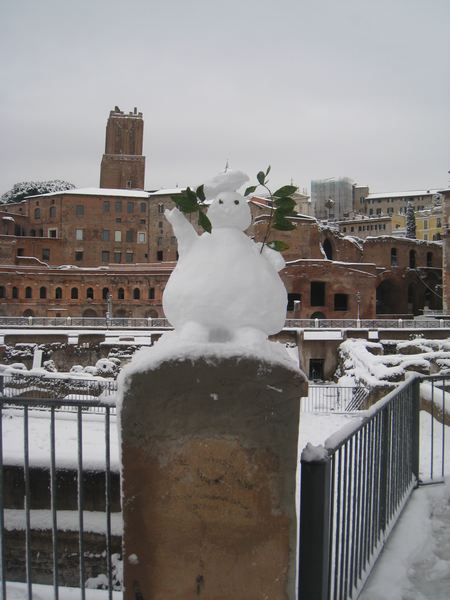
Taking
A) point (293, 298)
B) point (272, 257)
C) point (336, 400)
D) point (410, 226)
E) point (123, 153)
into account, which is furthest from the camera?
point (123, 153)

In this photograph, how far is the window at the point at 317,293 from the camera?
42156 mm

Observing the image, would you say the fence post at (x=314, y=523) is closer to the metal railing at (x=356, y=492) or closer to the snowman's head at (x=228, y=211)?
the metal railing at (x=356, y=492)

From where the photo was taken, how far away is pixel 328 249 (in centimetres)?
5403

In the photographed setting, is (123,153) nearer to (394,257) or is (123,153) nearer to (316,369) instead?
(394,257)

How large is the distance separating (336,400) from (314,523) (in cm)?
1628

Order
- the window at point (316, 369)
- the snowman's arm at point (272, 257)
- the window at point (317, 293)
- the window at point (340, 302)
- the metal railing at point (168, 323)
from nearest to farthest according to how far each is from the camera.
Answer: the snowman's arm at point (272, 257) < the window at point (316, 369) < the metal railing at point (168, 323) < the window at point (317, 293) < the window at point (340, 302)

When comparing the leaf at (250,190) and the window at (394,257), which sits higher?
the window at (394,257)

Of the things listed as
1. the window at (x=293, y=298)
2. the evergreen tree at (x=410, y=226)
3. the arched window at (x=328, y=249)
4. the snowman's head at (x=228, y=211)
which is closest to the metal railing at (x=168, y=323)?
the window at (x=293, y=298)

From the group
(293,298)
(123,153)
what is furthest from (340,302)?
(123,153)

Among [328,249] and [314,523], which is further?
[328,249]

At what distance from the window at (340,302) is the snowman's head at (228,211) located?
132 ft

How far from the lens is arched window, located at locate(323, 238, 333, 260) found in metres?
53.8

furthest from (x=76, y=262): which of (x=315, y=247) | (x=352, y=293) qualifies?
(x=352, y=293)

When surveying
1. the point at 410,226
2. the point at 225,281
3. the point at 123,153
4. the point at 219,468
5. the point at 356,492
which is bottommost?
the point at 356,492
